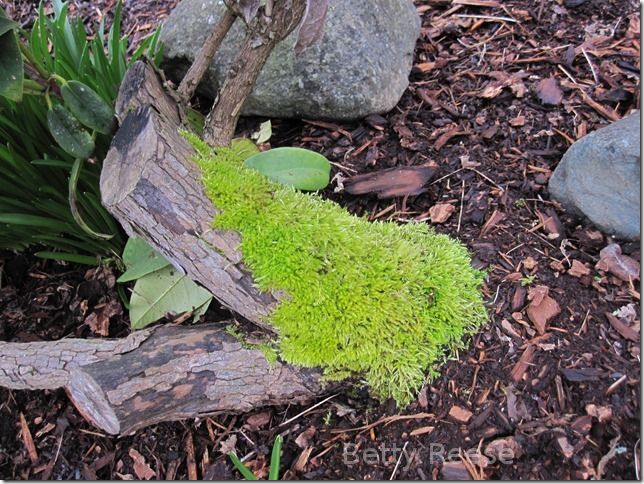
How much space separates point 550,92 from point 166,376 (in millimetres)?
1856

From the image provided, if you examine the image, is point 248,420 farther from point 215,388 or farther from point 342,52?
point 342,52

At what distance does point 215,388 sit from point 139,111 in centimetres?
88

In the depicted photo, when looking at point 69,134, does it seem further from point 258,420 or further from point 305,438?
point 305,438

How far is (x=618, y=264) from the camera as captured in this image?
191 cm

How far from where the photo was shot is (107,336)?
2.32 metres

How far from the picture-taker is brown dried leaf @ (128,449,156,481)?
77.3 inches

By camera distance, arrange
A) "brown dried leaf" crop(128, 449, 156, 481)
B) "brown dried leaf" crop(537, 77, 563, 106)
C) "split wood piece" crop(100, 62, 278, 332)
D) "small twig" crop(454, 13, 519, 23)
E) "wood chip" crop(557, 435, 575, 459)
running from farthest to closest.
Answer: "small twig" crop(454, 13, 519, 23) < "brown dried leaf" crop(537, 77, 563, 106) < "brown dried leaf" crop(128, 449, 156, 481) < "split wood piece" crop(100, 62, 278, 332) < "wood chip" crop(557, 435, 575, 459)

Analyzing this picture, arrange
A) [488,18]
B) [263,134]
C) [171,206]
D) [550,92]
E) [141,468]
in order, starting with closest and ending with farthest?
1. [171,206]
2. [141,468]
3. [550,92]
4. [263,134]
5. [488,18]

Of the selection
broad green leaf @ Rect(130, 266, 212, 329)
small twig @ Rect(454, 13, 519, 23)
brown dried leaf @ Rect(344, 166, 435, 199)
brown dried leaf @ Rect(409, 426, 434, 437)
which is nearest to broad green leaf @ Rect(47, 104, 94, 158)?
broad green leaf @ Rect(130, 266, 212, 329)

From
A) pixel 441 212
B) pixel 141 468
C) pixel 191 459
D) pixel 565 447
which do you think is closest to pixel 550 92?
pixel 441 212

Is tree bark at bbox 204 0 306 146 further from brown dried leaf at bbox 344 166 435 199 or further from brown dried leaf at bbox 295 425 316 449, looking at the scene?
brown dried leaf at bbox 295 425 316 449

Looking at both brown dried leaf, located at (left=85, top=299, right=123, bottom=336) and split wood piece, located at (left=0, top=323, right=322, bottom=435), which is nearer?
split wood piece, located at (left=0, top=323, right=322, bottom=435)

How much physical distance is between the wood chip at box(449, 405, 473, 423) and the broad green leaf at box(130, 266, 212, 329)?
0.90m

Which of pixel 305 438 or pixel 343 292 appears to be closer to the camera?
pixel 343 292
